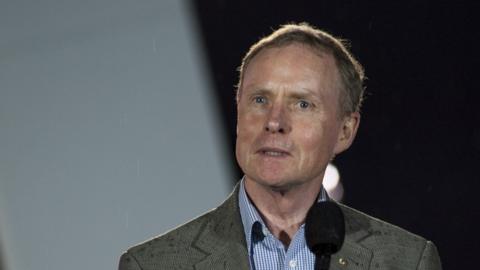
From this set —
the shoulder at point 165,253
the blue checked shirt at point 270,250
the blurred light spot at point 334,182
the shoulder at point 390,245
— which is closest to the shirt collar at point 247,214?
the blue checked shirt at point 270,250

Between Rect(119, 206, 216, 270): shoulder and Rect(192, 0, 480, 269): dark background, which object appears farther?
Rect(192, 0, 480, 269): dark background

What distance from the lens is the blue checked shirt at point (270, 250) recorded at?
2.52 m

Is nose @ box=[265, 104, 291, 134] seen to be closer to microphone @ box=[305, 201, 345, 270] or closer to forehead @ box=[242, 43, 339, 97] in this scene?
forehead @ box=[242, 43, 339, 97]

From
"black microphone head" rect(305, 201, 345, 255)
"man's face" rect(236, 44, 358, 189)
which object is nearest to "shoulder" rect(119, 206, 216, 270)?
"man's face" rect(236, 44, 358, 189)

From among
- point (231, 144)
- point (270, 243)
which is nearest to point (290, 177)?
point (270, 243)

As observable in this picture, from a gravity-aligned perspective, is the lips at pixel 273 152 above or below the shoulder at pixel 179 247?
above

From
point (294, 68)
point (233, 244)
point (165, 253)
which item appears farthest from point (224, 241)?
point (294, 68)

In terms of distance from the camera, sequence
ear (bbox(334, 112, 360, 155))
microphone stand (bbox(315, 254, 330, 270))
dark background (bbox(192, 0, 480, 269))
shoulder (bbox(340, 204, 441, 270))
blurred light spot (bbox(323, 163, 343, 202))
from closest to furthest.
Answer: microphone stand (bbox(315, 254, 330, 270))
shoulder (bbox(340, 204, 441, 270))
ear (bbox(334, 112, 360, 155))
dark background (bbox(192, 0, 480, 269))
blurred light spot (bbox(323, 163, 343, 202))

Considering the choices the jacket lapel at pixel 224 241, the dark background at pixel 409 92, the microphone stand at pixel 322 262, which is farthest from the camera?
the dark background at pixel 409 92

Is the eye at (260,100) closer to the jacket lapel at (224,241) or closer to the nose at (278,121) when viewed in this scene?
the nose at (278,121)

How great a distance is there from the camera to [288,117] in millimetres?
2561

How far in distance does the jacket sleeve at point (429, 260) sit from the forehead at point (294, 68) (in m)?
0.47

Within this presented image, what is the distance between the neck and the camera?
2.63 m

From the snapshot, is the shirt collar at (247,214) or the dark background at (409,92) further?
the dark background at (409,92)
